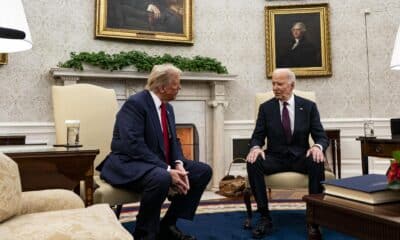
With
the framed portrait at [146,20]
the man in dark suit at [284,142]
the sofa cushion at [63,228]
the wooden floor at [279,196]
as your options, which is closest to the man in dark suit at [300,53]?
the framed portrait at [146,20]

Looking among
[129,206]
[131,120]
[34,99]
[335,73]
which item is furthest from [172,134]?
[335,73]

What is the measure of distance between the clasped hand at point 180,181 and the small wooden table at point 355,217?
860 millimetres

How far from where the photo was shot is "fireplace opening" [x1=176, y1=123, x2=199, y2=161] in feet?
17.3

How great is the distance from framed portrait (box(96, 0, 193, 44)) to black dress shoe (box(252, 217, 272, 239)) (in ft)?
10.7

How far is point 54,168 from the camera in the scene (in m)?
2.03

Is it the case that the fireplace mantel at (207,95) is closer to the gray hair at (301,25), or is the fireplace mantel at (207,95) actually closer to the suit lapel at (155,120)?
the gray hair at (301,25)

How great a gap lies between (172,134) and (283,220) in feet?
4.15

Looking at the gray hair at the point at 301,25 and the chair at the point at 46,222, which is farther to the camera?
the gray hair at the point at 301,25

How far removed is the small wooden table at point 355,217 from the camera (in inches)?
53.4

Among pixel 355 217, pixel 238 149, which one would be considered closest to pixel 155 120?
pixel 355 217

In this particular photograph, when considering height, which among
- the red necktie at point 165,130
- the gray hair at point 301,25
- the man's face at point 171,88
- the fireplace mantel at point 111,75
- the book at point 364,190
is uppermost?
the gray hair at point 301,25

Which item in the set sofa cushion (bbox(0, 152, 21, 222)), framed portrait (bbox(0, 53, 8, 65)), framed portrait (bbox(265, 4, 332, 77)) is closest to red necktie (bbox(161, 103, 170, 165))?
sofa cushion (bbox(0, 152, 21, 222))

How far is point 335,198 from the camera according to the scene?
5.58 feet

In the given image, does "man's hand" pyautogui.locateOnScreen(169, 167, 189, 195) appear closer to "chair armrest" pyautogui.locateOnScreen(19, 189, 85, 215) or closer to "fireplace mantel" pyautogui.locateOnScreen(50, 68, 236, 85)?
"chair armrest" pyautogui.locateOnScreen(19, 189, 85, 215)
